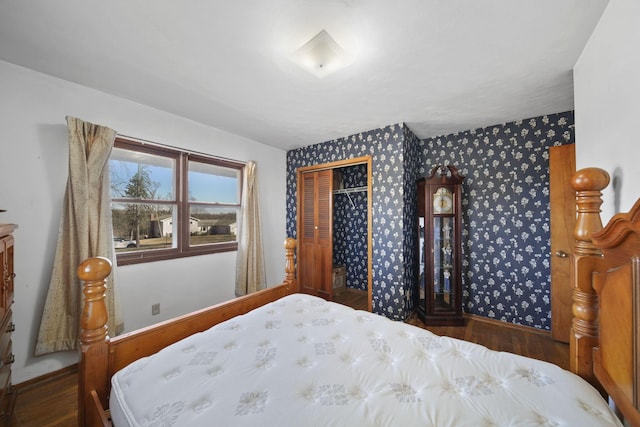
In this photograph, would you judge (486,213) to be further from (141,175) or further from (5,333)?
(5,333)

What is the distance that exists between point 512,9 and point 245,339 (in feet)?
7.34

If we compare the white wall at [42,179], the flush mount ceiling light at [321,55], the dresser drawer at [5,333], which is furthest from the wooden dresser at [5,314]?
the flush mount ceiling light at [321,55]

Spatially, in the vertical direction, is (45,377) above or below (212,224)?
below

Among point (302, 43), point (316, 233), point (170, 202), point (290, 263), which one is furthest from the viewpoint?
point (316, 233)

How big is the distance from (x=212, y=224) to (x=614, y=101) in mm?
3455

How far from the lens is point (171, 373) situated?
3.19 feet

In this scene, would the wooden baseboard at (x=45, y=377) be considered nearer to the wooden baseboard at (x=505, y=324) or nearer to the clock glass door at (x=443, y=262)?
the clock glass door at (x=443, y=262)

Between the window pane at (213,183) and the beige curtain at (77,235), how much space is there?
33.7 inches

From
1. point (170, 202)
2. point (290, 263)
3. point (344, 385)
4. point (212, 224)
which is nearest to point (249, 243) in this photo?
point (212, 224)

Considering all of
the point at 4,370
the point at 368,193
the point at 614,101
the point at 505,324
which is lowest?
the point at 505,324

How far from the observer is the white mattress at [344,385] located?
2.48 feet

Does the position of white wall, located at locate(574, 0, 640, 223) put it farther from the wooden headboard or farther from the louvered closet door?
the louvered closet door

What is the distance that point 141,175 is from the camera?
242cm

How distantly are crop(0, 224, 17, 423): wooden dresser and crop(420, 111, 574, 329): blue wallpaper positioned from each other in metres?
3.93
